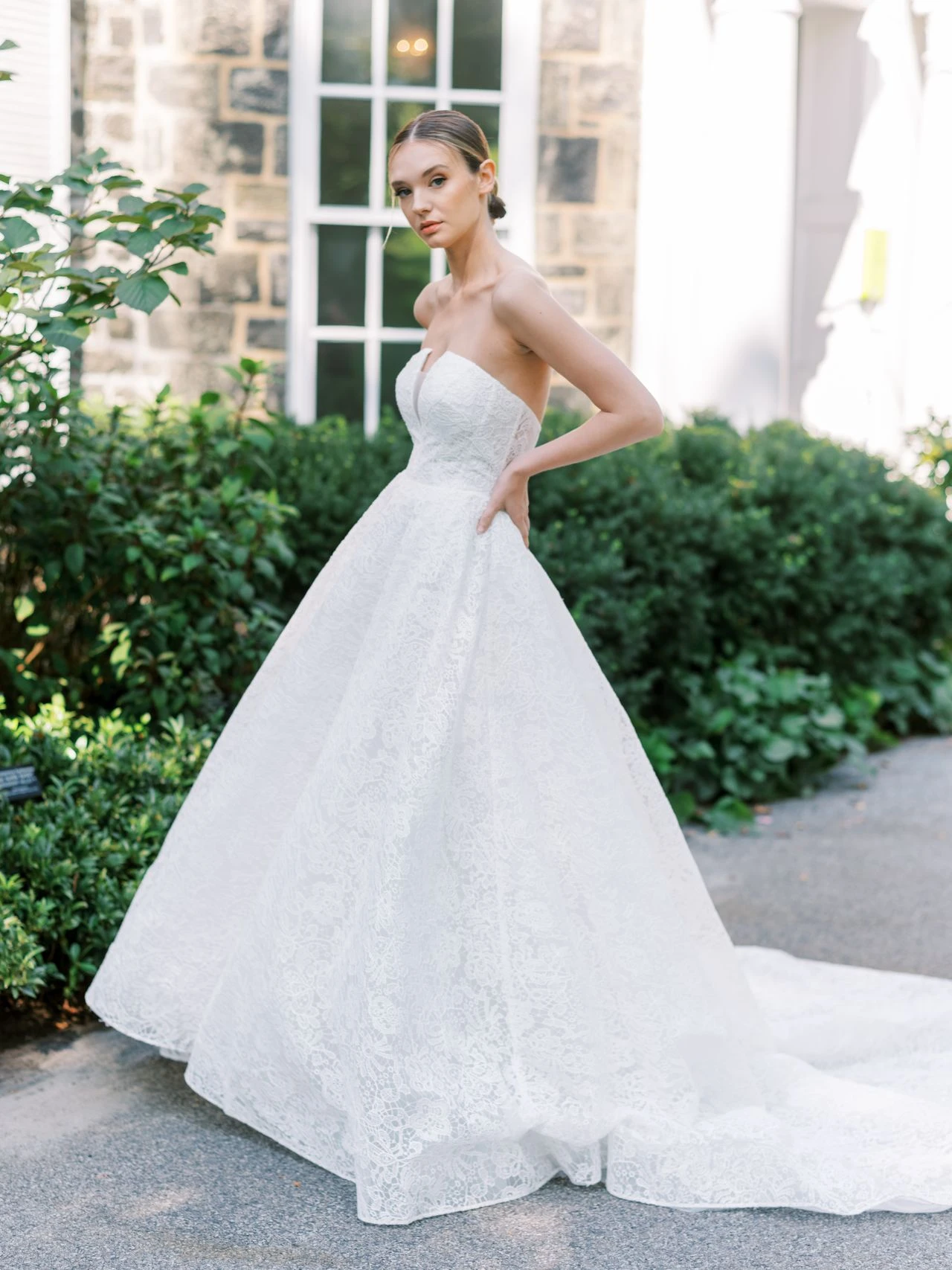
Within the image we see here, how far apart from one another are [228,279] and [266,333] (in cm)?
28

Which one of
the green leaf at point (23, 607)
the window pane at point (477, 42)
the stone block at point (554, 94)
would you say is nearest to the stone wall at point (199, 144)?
the window pane at point (477, 42)

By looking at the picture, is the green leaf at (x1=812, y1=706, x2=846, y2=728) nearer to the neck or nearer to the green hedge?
the green hedge

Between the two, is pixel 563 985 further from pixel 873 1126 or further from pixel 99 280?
pixel 99 280

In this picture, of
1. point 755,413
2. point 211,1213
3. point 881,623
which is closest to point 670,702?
point 881,623

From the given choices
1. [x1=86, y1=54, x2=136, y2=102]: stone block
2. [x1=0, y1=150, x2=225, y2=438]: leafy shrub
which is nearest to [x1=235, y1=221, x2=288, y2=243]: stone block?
[x1=86, y1=54, x2=136, y2=102]: stone block

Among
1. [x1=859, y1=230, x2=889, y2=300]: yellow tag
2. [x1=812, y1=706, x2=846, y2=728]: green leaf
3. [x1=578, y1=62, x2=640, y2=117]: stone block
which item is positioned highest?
[x1=578, y1=62, x2=640, y2=117]: stone block

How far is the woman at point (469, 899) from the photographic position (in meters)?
2.52

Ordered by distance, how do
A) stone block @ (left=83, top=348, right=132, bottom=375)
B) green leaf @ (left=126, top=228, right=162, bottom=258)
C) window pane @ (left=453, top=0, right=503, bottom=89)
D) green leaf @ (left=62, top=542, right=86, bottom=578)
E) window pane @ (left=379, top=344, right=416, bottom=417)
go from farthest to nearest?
window pane @ (left=379, top=344, right=416, bottom=417)
window pane @ (left=453, top=0, right=503, bottom=89)
stone block @ (left=83, top=348, right=132, bottom=375)
green leaf @ (left=62, top=542, right=86, bottom=578)
green leaf @ (left=126, top=228, right=162, bottom=258)

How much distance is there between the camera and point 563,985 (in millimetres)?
2592

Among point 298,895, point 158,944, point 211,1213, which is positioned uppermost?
point 298,895

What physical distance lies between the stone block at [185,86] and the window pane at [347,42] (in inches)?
19.6

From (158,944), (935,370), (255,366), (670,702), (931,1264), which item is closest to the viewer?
(931,1264)

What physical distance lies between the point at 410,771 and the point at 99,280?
4.57 ft

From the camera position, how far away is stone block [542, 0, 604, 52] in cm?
664
